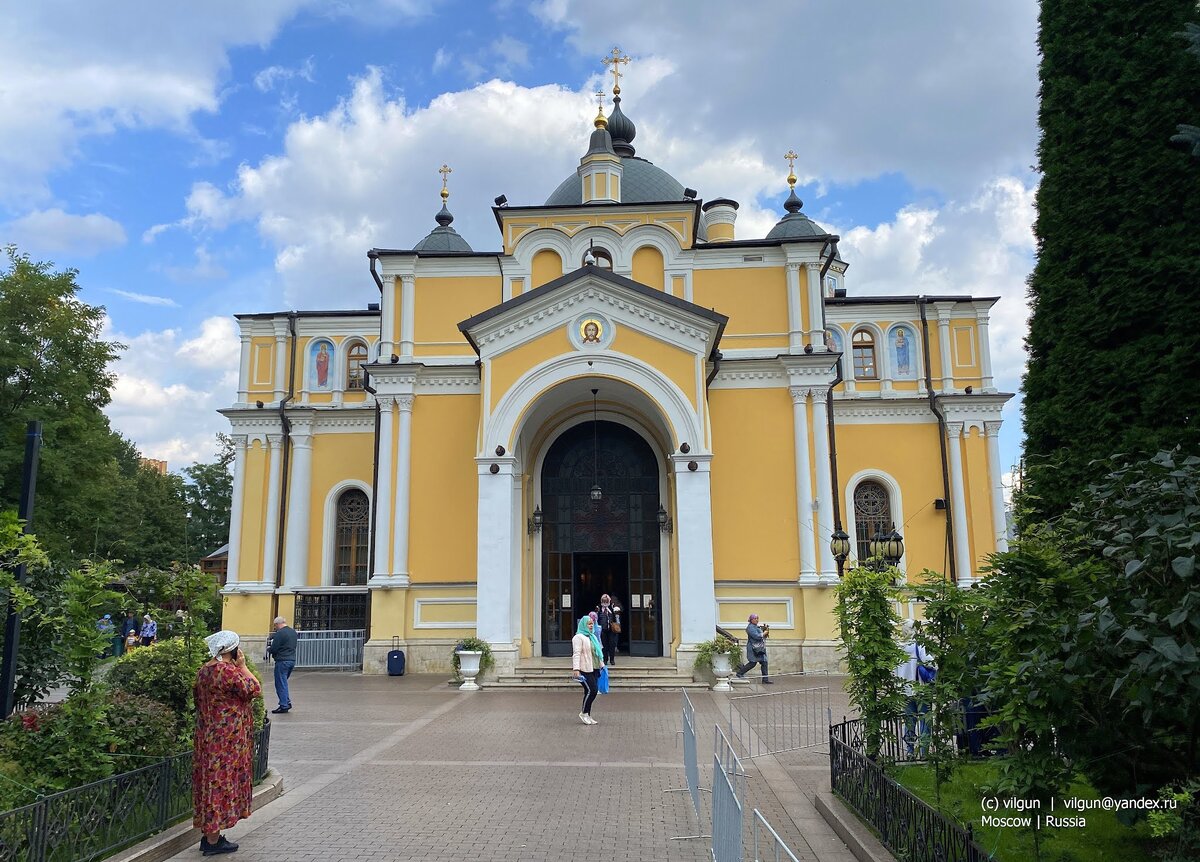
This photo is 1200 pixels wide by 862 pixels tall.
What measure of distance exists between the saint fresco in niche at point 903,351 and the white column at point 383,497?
15.5 m

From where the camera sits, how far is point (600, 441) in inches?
901

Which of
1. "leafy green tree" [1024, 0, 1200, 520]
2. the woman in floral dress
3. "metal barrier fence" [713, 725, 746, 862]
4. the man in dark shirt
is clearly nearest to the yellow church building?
the man in dark shirt

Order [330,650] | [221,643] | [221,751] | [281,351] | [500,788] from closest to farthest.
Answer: [221,751]
[221,643]
[500,788]
[330,650]
[281,351]

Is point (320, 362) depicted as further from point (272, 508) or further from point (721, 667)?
point (721, 667)

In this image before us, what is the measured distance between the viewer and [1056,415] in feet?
27.1

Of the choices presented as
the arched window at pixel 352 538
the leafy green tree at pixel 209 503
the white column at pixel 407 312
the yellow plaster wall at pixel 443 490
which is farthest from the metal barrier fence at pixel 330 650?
the leafy green tree at pixel 209 503

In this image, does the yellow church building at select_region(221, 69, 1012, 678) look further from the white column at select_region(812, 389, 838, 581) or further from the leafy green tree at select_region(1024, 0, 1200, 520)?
the leafy green tree at select_region(1024, 0, 1200, 520)

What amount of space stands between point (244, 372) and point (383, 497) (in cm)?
870

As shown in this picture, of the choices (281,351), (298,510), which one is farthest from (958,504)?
(281,351)

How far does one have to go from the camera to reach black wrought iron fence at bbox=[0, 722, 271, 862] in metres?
5.86

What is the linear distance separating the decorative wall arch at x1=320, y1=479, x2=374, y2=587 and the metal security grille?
1.71 meters

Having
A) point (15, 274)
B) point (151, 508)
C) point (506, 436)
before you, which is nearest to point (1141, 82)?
point (506, 436)

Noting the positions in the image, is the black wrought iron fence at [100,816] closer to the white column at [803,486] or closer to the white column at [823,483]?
the white column at [803,486]

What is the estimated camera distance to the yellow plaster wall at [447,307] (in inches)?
938
